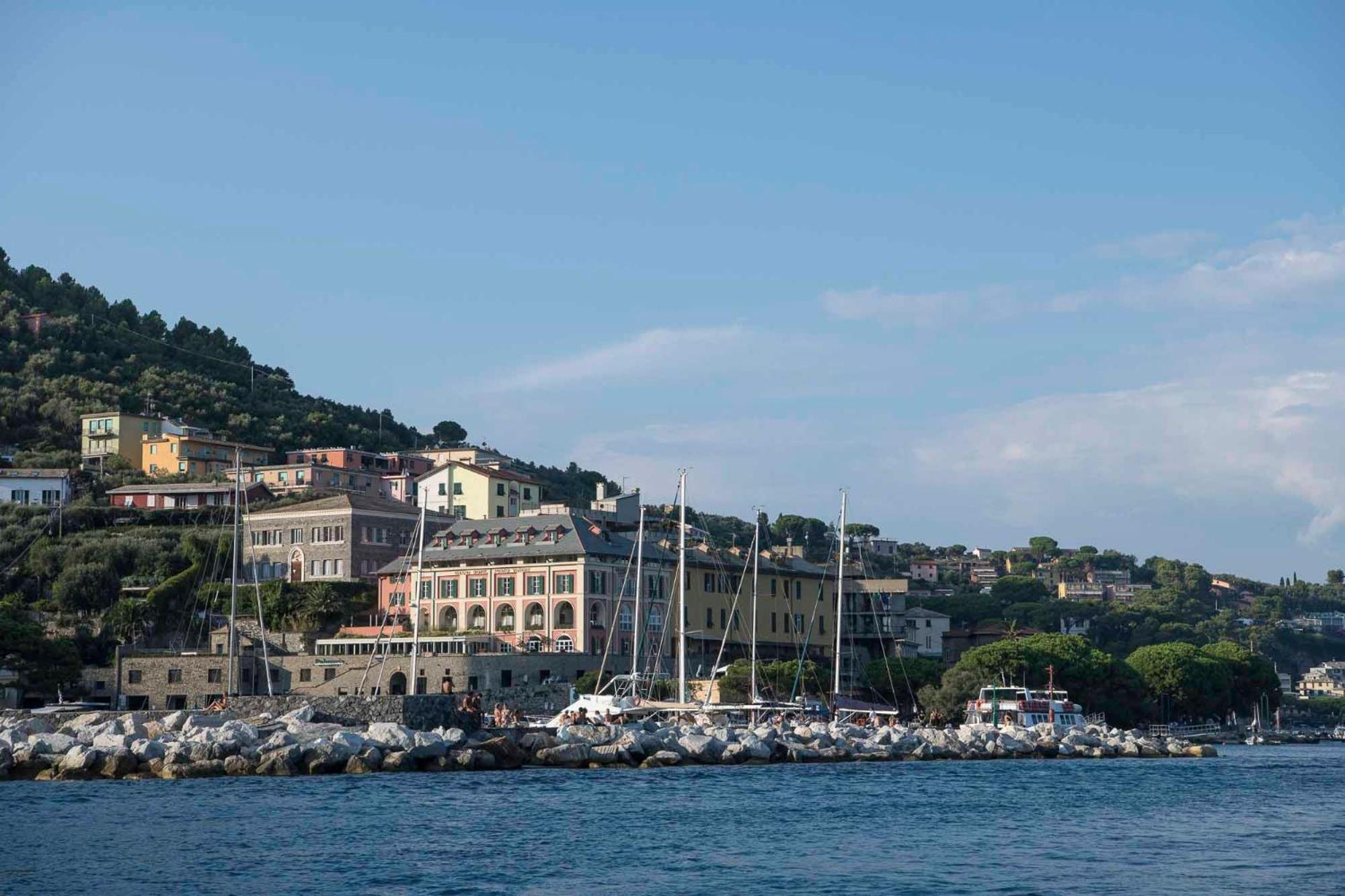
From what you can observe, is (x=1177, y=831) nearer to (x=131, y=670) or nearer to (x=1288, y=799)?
(x=1288, y=799)

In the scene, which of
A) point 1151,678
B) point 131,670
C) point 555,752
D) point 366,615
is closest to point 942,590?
point 1151,678

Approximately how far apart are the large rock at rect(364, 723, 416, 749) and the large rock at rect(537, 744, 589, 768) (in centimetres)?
465

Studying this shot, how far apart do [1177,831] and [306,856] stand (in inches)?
768

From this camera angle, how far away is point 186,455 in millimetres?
121688

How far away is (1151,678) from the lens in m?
105

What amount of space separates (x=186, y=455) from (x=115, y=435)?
5.99 metres

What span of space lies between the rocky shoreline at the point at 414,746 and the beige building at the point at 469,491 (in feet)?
150

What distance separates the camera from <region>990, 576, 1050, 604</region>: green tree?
533 ft

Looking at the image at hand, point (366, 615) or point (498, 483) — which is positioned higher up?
point (498, 483)

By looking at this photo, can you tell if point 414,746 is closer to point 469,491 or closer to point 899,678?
point 899,678

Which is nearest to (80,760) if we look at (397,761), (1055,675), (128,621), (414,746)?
(397,761)

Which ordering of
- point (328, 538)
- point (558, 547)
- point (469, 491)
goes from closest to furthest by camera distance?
point (558, 547), point (328, 538), point (469, 491)

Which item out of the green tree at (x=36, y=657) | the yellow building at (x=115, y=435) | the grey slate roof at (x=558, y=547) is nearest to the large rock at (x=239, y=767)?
the green tree at (x=36, y=657)

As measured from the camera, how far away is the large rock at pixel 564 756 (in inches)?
2218
